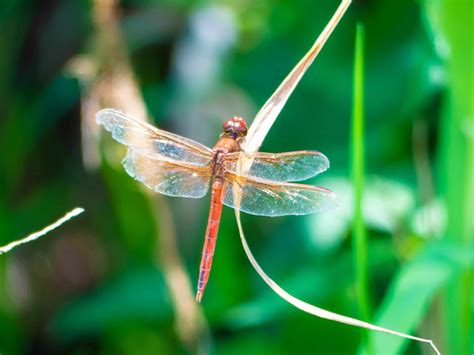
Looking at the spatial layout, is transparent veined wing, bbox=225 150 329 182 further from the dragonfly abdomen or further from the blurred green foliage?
the blurred green foliage

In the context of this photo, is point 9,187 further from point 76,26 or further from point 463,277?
point 463,277

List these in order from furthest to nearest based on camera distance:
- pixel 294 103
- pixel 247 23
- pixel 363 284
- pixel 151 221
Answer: pixel 247 23, pixel 294 103, pixel 151 221, pixel 363 284

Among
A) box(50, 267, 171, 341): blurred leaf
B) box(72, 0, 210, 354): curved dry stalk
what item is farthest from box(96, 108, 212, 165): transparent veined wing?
box(50, 267, 171, 341): blurred leaf

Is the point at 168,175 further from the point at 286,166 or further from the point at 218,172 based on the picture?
the point at 286,166

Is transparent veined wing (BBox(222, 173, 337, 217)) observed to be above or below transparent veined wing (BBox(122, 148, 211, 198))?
below

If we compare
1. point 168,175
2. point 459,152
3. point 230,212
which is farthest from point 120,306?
point 459,152

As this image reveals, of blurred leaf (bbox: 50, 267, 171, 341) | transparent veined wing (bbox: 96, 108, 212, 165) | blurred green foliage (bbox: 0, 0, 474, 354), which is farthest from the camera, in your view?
blurred leaf (bbox: 50, 267, 171, 341)

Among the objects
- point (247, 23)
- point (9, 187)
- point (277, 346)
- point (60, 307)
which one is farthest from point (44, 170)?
point (277, 346)
